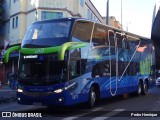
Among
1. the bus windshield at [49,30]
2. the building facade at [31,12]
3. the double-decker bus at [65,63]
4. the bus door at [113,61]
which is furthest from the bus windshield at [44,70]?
the building facade at [31,12]

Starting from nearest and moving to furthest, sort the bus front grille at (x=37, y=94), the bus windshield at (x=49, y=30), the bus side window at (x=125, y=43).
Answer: the bus front grille at (x=37, y=94)
the bus windshield at (x=49, y=30)
the bus side window at (x=125, y=43)

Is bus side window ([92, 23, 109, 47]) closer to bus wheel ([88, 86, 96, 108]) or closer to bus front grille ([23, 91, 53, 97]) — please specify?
bus wheel ([88, 86, 96, 108])

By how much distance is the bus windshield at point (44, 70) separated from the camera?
13.0 meters

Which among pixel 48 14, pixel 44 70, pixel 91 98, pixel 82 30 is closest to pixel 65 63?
pixel 44 70

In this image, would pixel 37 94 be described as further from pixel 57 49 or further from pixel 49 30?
pixel 49 30

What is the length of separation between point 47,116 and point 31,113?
941mm

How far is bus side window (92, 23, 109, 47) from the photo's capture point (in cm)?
1530

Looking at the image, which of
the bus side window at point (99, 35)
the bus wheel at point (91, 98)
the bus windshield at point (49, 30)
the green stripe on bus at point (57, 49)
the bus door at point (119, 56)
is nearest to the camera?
the green stripe on bus at point (57, 49)

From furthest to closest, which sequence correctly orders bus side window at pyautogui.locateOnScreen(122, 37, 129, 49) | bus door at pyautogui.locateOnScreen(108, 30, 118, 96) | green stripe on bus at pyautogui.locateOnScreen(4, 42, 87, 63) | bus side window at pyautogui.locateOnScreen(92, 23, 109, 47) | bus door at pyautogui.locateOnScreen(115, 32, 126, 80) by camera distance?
bus side window at pyautogui.locateOnScreen(122, 37, 129, 49) → bus door at pyautogui.locateOnScreen(115, 32, 126, 80) → bus door at pyautogui.locateOnScreen(108, 30, 118, 96) → bus side window at pyautogui.locateOnScreen(92, 23, 109, 47) → green stripe on bus at pyautogui.locateOnScreen(4, 42, 87, 63)

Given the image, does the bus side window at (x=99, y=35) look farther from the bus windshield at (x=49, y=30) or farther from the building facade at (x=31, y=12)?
the building facade at (x=31, y=12)

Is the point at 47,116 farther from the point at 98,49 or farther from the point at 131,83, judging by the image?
the point at 131,83

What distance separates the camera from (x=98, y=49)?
15.5m

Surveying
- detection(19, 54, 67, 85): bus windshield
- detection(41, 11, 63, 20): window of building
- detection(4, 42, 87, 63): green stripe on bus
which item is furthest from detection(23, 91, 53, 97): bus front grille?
detection(41, 11, 63, 20): window of building

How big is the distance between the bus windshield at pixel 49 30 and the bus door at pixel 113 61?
3.67 metres
